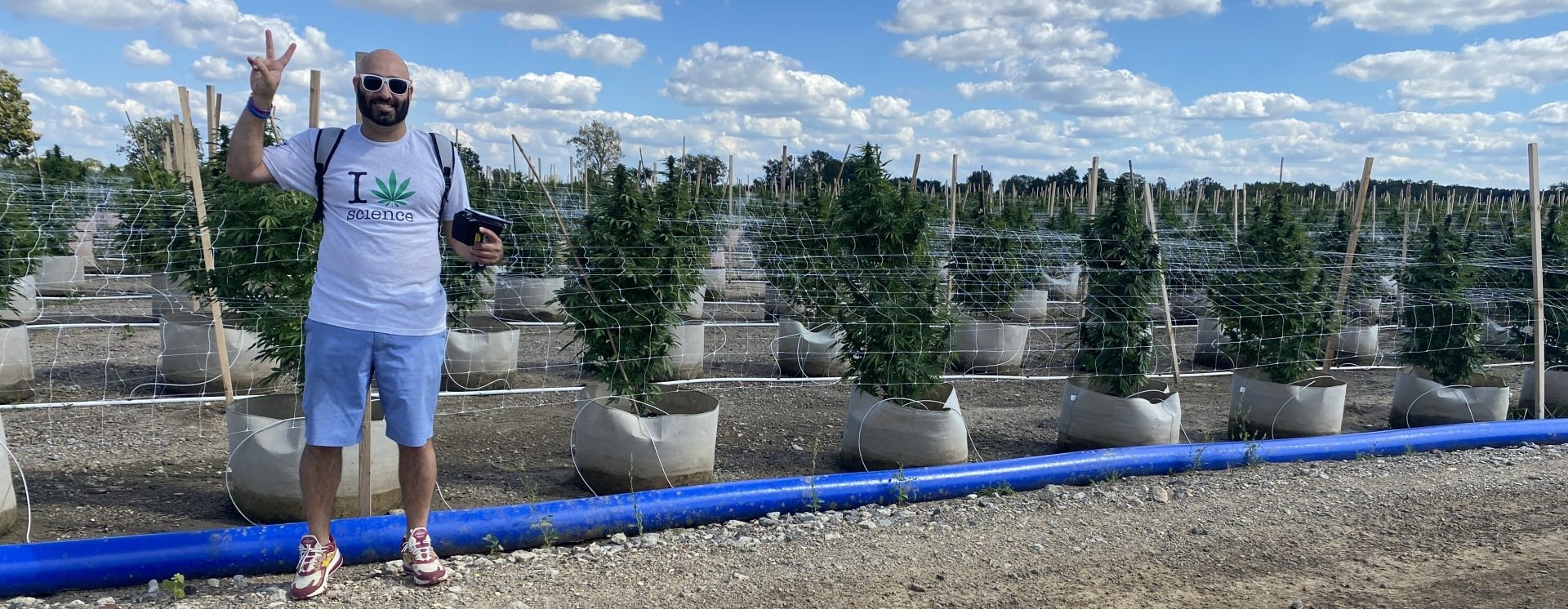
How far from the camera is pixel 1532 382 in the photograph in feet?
29.3

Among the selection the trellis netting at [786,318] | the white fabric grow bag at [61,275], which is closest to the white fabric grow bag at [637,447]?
the trellis netting at [786,318]

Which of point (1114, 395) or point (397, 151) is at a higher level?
point (397, 151)

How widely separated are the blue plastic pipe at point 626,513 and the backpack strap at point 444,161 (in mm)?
1309

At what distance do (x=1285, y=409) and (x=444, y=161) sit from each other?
6.71 m

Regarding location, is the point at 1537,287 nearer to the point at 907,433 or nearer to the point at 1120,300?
the point at 1120,300

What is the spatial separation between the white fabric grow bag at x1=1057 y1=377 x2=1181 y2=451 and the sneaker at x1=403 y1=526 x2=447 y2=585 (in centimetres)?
482

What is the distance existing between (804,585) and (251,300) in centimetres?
330

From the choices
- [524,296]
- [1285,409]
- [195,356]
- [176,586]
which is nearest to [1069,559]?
[176,586]

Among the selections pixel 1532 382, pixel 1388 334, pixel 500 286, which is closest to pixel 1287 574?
pixel 1532 382

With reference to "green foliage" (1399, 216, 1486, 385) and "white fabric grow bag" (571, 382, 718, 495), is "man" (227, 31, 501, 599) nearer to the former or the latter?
"white fabric grow bag" (571, 382, 718, 495)

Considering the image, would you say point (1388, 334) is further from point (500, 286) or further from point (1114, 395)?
point (500, 286)

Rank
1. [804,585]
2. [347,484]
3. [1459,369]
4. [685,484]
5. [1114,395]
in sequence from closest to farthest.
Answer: [804,585]
[347,484]
[685,484]
[1114,395]
[1459,369]

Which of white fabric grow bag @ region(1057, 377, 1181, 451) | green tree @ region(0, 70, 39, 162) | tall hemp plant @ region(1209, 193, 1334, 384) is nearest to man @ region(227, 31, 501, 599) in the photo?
white fabric grow bag @ region(1057, 377, 1181, 451)

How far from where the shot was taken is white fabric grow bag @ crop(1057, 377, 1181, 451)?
6.93 meters
